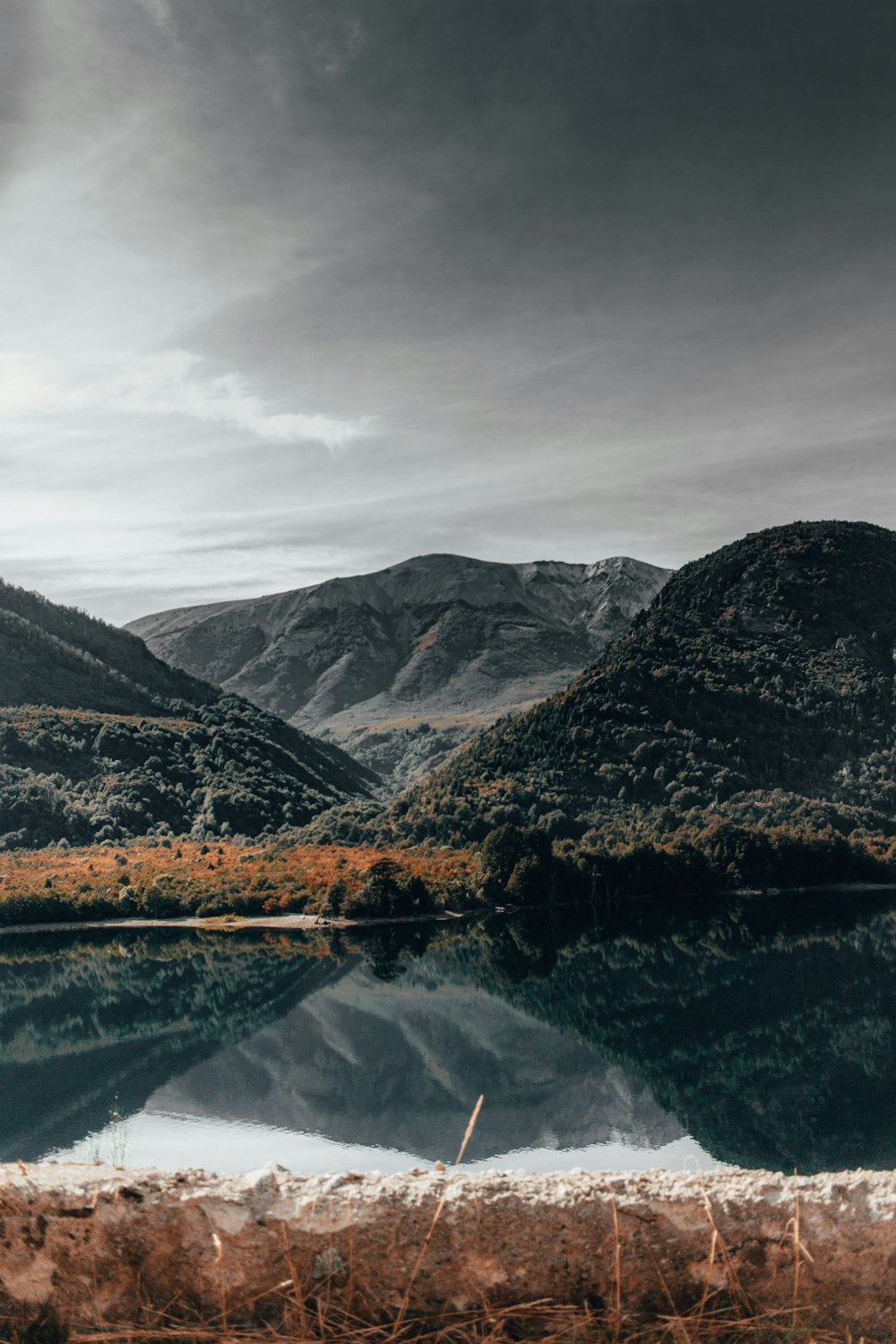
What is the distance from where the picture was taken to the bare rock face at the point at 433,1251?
461cm

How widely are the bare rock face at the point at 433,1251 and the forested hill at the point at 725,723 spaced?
84514 mm

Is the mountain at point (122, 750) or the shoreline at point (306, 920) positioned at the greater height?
the mountain at point (122, 750)

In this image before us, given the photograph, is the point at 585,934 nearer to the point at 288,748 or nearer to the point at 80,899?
the point at 80,899

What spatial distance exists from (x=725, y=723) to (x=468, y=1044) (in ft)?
259

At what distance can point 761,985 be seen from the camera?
159 feet

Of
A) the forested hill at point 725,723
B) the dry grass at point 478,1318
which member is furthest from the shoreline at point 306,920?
the dry grass at point 478,1318

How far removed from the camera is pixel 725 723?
11200cm

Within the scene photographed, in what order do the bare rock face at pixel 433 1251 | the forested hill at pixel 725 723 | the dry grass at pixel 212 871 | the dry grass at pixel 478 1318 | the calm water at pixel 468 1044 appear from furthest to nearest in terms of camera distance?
1. the forested hill at pixel 725 723
2. the dry grass at pixel 212 871
3. the calm water at pixel 468 1044
4. the bare rock face at pixel 433 1251
5. the dry grass at pixel 478 1318

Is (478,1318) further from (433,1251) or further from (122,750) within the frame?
(122,750)

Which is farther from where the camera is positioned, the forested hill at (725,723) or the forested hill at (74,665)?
the forested hill at (74,665)

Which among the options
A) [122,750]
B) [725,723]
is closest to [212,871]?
[122,750]

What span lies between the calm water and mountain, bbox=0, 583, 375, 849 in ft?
114

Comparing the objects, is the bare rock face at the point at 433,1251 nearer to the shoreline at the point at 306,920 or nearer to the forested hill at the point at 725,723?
the shoreline at the point at 306,920

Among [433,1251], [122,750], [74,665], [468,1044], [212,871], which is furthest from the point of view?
[74,665]
